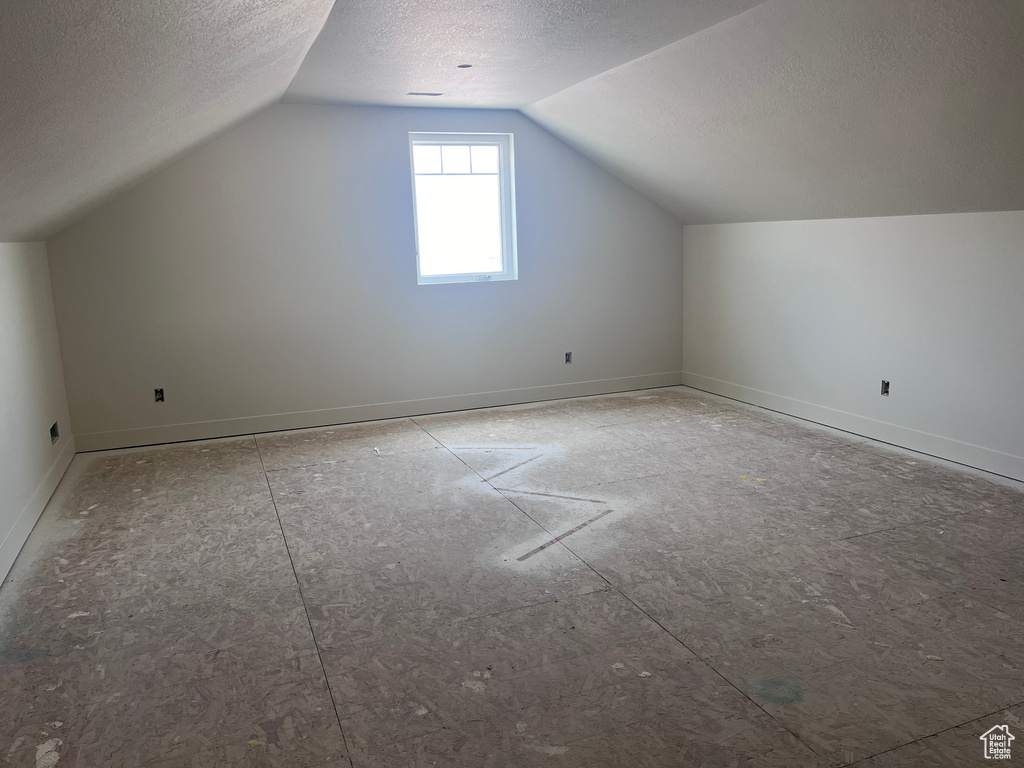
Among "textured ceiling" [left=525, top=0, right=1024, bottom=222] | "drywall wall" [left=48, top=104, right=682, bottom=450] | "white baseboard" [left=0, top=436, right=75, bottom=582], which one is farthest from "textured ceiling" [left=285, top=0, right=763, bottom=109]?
"white baseboard" [left=0, top=436, right=75, bottom=582]

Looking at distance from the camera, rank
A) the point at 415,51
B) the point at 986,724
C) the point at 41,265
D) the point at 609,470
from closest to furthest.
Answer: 1. the point at 986,724
2. the point at 415,51
3. the point at 609,470
4. the point at 41,265

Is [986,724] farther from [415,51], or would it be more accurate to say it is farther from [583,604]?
[415,51]

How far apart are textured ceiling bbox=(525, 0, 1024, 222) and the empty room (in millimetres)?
22

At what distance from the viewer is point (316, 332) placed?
17.8 feet

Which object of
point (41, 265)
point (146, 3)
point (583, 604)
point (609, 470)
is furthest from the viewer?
point (41, 265)

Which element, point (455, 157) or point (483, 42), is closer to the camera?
point (483, 42)

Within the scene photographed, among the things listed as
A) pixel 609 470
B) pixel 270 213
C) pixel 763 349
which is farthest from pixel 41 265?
pixel 763 349

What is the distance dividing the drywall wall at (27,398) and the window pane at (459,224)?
8.34 feet

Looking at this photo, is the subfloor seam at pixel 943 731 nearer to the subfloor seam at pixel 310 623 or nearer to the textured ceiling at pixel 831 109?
the subfloor seam at pixel 310 623

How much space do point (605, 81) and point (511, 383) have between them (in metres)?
2.44

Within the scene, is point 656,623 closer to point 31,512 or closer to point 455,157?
point 31,512

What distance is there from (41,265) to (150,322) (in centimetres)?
71

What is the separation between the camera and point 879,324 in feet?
15.0

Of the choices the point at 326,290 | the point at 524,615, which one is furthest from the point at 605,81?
the point at 524,615
